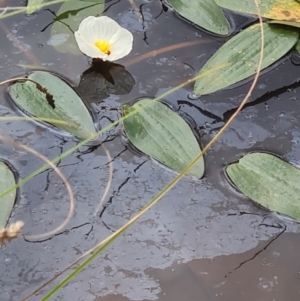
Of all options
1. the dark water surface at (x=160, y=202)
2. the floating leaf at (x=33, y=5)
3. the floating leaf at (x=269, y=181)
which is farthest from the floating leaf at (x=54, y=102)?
the floating leaf at (x=269, y=181)

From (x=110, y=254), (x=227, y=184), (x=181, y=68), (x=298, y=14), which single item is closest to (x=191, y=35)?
(x=181, y=68)

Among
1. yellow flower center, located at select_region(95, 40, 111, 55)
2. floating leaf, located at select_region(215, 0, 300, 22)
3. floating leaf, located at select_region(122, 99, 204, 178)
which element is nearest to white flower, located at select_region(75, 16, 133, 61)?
yellow flower center, located at select_region(95, 40, 111, 55)

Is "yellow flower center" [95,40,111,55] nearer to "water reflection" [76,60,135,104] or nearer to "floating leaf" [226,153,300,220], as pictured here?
"water reflection" [76,60,135,104]

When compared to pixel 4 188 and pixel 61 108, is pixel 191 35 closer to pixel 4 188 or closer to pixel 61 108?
pixel 61 108

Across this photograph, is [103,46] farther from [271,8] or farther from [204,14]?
[271,8]

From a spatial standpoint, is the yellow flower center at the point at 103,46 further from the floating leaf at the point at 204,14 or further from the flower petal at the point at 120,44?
the floating leaf at the point at 204,14
